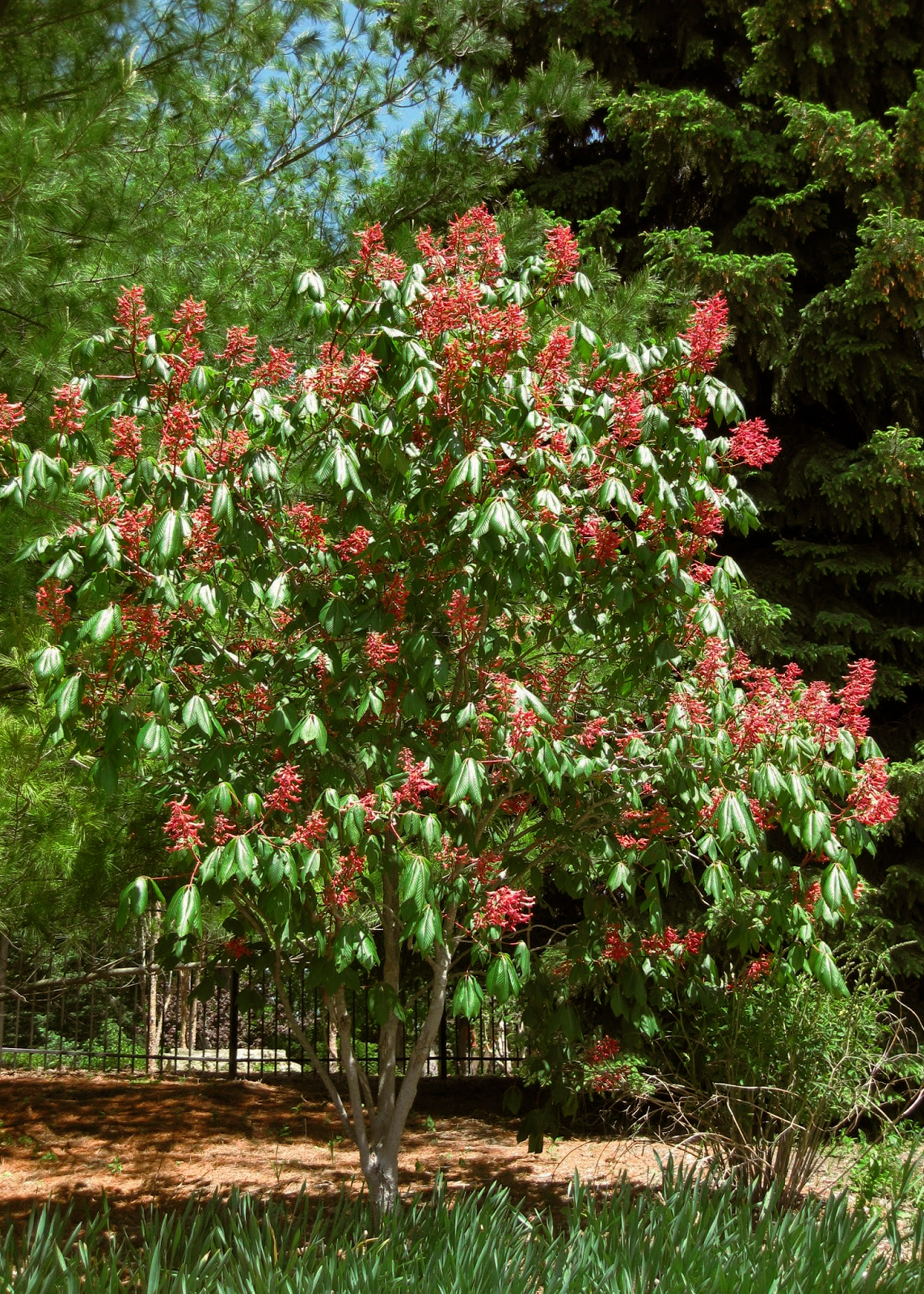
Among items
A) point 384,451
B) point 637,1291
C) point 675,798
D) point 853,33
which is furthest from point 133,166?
point 853,33

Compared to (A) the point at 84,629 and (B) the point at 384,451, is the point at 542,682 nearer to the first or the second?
(B) the point at 384,451

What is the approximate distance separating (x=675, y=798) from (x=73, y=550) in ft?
7.17

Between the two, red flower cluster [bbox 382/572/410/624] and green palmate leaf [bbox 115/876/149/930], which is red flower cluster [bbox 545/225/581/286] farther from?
green palmate leaf [bbox 115/876/149/930]

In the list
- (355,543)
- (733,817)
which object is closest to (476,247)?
(355,543)

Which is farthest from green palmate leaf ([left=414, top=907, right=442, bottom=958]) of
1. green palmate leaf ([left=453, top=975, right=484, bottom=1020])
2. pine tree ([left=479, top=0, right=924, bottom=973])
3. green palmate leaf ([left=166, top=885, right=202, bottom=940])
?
pine tree ([left=479, top=0, right=924, bottom=973])

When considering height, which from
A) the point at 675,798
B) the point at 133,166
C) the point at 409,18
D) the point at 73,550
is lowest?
the point at 675,798

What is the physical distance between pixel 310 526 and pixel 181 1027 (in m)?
11.0

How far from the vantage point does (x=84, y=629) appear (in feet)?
8.87

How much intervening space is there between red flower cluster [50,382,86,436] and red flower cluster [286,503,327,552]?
701mm

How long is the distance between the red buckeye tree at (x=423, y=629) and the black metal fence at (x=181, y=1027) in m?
2.53

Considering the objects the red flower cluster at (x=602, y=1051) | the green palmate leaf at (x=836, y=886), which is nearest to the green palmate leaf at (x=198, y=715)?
the green palmate leaf at (x=836, y=886)

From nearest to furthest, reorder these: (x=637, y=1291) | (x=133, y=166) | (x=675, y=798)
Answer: (x=637, y=1291)
(x=675, y=798)
(x=133, y=166)

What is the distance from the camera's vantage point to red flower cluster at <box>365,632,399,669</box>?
3156 mm

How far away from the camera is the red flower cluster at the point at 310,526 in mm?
3408
